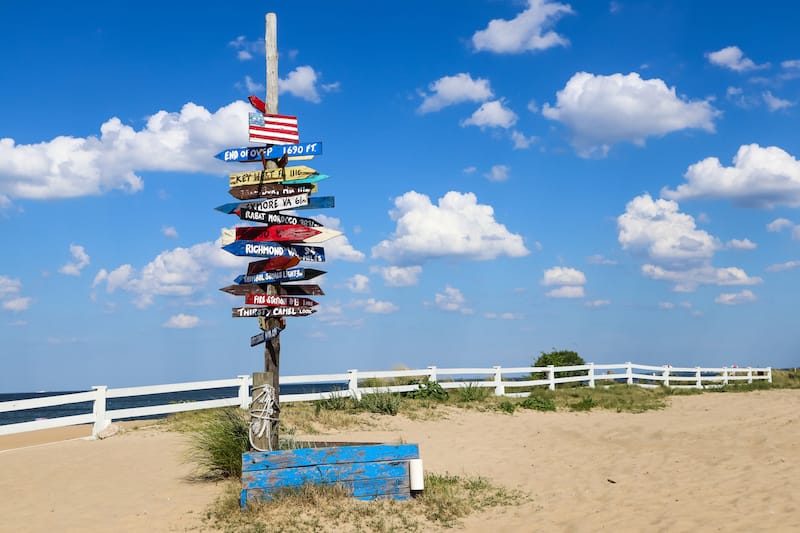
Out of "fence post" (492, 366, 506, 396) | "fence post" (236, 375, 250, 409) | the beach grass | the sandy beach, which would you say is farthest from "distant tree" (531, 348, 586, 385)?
the beach grass

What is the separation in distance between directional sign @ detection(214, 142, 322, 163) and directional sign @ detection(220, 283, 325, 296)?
5.79 ft

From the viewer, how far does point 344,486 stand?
849 cm

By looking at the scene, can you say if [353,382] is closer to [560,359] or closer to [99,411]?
[99,411]

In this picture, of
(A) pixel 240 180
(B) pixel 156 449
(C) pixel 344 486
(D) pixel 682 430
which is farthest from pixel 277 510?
(D) pixel 682 430

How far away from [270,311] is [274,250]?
833 millimetres

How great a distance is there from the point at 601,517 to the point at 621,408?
45.4 ft

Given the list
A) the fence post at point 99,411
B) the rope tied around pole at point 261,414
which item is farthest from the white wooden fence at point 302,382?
the rope tied around pole at point 261,414

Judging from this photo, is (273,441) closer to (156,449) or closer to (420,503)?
(420,503)

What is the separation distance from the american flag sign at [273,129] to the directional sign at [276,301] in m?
2.13

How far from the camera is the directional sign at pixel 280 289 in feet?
30.0

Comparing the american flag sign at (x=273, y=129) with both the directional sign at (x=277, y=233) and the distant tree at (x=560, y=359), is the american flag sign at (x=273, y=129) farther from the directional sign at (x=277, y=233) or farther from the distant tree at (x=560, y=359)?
the distant tree at (x=560, y=359)

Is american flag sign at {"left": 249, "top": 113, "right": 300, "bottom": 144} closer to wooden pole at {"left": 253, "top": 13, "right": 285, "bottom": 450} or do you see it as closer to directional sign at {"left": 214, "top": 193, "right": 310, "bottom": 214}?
wooden pole at {"left": 253, "top": 13, "right": 285, "bottom": 450}

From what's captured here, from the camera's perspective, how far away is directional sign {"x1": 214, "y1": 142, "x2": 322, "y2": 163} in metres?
9.12

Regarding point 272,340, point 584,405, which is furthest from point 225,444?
point 584,405
